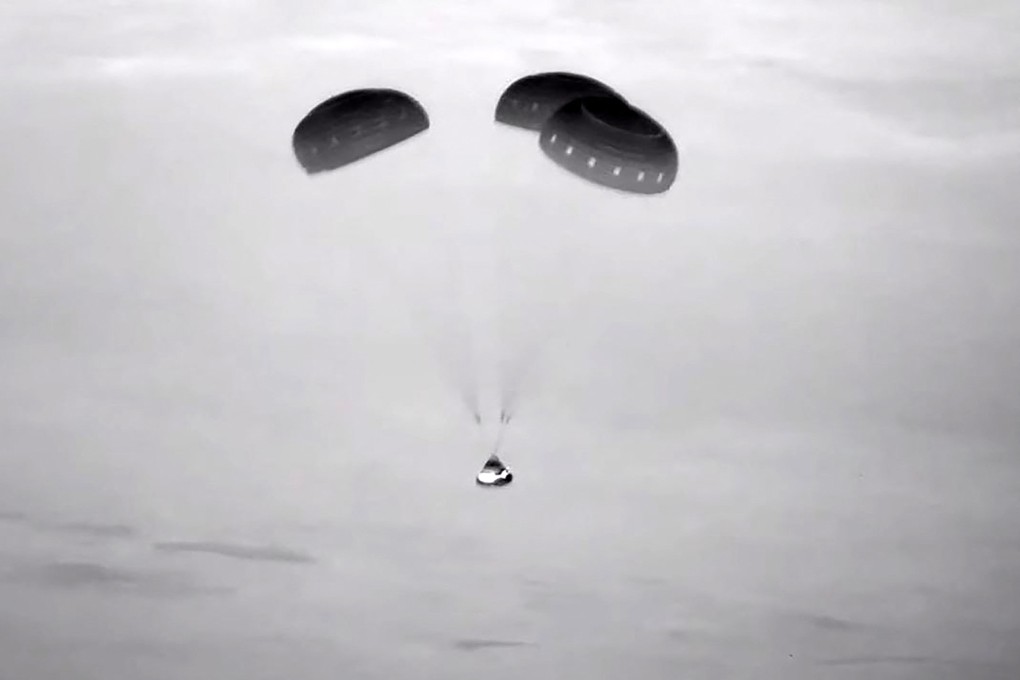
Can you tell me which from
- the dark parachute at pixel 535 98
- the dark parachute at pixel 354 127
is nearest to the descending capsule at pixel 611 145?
the dark parachute at pixel 535 98

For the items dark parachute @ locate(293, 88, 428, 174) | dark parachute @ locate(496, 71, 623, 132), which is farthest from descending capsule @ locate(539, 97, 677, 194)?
dark parachute @ locate(293, 88, 428, 174)

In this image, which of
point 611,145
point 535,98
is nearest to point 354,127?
point 535,98

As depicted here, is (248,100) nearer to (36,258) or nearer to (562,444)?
(36,258)

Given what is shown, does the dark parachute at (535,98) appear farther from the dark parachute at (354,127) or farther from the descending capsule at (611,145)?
the dark parachute at (354,127)

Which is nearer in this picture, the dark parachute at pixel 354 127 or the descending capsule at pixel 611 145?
the descending capsule at pixel 611 145

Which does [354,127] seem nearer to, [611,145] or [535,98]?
[535,98]

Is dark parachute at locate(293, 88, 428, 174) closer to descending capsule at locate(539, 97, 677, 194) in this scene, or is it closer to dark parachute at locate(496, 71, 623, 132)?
dark parachute at locate(496, 71, 623, 132)
